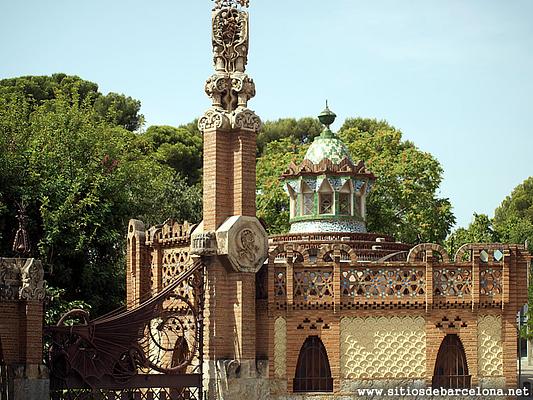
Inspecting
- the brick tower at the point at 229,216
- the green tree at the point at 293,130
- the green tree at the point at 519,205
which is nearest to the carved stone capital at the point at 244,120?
the brick tower at the point at 229,216

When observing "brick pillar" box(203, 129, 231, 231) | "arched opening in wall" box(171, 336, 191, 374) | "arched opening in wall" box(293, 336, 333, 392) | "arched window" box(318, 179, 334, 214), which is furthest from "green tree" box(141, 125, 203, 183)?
"arched opening in wall" box(293, 336, 333, 392)

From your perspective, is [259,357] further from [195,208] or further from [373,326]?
[195,208]

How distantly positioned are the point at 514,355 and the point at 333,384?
348 centimetres

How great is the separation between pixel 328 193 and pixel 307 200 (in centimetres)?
51

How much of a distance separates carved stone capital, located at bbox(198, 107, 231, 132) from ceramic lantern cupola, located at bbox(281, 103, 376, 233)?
505 cm

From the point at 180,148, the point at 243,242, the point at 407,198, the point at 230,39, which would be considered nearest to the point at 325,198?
the point at 243,242

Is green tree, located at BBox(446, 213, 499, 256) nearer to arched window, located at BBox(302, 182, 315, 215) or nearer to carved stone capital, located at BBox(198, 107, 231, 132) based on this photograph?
arched window, located at BBox(302, 182, 315, 215)

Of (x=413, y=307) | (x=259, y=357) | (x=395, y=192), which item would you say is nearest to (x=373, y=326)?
(x=413, y=307)

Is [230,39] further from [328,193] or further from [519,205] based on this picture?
[519,205]

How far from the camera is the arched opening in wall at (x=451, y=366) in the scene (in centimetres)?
2153

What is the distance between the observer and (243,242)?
67.2 feet

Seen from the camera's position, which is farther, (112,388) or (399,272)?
(399,272)

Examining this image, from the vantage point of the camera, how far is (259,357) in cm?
2088

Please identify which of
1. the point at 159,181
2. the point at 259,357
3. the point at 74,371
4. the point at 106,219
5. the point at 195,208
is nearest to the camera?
the point at 74,371
